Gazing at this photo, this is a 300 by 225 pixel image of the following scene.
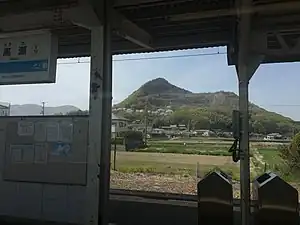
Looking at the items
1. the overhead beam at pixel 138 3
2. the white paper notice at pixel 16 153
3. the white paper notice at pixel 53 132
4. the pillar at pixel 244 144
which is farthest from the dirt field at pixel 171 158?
the overhead beam at pixel 138 3

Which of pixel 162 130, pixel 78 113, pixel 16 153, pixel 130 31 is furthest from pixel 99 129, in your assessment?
pixel 16 153

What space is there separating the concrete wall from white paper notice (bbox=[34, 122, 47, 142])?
8cm

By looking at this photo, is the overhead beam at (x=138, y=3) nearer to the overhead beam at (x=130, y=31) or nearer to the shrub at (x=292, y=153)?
the overhead beam at (x=130, y=31)

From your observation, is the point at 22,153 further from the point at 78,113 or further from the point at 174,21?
the point at 174,21

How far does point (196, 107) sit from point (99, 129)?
Answer: 158 cm

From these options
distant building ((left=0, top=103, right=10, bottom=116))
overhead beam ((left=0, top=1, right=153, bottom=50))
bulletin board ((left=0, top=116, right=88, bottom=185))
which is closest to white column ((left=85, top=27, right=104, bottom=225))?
overhead beam ((left=0, top=1, right=153, bottom=50))

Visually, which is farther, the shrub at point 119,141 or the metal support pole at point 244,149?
the shrub at point 119,141

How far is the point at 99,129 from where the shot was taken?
2.92 metres

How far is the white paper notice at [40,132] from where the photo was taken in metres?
4.10

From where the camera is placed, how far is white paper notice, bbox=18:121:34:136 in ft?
13.9

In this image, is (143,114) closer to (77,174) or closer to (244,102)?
(77,174)

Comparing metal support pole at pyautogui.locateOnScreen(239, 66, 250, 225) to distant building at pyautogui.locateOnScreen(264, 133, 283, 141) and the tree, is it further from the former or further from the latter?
the tree

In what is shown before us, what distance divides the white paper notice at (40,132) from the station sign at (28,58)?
79 cm

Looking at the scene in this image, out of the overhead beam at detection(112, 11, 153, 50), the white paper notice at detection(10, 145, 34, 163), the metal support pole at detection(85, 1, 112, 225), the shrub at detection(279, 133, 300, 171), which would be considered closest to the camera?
the metal support pole at detection(85, 1, 112, 225)
